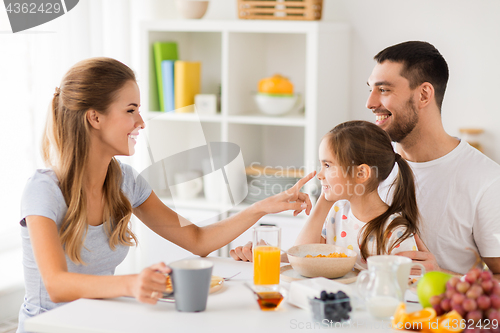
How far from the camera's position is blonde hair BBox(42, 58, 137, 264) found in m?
1.40

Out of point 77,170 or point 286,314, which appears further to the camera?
point 77,170

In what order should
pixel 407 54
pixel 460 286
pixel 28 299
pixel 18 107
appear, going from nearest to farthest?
pixel 460 286
pixel 28 299
pixel 407 54
pixel 18 107

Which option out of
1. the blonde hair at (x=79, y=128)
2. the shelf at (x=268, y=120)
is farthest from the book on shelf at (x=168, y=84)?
→ the blonde hair at (x=79, y=128)

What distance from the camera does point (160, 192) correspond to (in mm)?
1678

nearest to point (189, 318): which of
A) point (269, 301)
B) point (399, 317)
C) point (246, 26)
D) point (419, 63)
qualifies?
point (269, 301)

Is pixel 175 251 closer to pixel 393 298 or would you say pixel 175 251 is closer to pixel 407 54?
pixel 407 54

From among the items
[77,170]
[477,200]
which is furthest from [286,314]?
[477,200]

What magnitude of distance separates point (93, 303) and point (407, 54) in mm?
1327

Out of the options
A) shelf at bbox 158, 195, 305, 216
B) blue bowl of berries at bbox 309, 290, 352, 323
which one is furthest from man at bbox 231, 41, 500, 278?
shelf at bbox 158, 195, 305, 216

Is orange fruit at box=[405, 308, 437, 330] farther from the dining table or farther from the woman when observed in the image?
the woman

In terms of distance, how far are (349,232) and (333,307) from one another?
0.59m

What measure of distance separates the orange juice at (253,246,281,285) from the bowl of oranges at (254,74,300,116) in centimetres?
151

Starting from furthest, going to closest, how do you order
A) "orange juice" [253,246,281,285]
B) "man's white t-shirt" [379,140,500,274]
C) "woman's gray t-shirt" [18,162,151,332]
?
"man's white t-shirt" [379,140,500,274] → "woman's gray t-shirt" [18,162,151,332] → "orange juice" [253,246,281,285]

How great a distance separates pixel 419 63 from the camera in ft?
6.15
